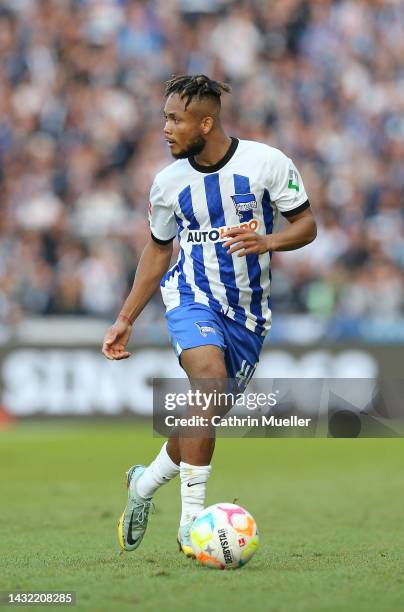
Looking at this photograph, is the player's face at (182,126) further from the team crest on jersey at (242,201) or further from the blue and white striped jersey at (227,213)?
Answer: the team crest on jersey at (242,201)

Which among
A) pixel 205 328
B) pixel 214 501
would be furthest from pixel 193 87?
pixel 214 501

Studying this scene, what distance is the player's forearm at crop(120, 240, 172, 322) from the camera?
6434 mm

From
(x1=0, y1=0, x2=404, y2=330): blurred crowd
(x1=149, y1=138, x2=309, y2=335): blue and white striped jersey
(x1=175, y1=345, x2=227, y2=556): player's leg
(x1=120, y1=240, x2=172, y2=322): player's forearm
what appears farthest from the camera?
(x1=0, y1=0, x2=404, y2=330): blurred crowd

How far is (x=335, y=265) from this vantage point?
54.0ft

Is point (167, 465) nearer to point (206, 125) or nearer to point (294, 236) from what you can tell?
point (294, 236)

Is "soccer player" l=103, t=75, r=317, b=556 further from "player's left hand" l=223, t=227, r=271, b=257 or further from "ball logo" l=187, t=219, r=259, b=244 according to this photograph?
"player's left hand" l=223, t=227, r=271, b=257

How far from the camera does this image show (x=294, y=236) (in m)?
5.92

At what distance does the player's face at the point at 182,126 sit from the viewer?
19.8ft

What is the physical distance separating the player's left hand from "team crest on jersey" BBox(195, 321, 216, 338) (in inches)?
19.2

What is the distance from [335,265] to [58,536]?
32.7ft

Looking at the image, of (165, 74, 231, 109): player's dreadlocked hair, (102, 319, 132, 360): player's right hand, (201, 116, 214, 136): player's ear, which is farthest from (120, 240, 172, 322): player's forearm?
(165, 74, 231, 109): player's dreadlocked hair

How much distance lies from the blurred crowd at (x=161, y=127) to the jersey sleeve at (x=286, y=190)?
9.61m

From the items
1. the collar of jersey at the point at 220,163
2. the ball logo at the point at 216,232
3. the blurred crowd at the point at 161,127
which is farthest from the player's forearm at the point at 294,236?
the blurred crowd at the point at 161,127

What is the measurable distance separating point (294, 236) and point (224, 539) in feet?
5.07
